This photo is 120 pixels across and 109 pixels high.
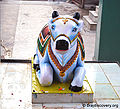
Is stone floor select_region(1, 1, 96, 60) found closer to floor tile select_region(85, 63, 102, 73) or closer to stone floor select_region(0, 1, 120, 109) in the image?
stone floor select_region(0, 1, 120, 109)

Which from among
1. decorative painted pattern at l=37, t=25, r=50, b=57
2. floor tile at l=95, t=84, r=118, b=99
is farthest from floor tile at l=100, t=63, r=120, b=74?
decorative painted pattern at l=37, t=25, r=50, b=57

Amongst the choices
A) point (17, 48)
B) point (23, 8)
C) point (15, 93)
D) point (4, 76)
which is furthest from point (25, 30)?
point (15, 93)

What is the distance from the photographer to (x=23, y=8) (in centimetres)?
1083

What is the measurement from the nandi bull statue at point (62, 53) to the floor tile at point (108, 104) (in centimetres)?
36

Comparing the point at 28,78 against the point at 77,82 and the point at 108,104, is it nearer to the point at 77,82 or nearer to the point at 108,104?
the point at 77,82

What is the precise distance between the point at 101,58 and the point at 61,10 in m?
5.62

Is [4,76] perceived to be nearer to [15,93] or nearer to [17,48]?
[15,93]

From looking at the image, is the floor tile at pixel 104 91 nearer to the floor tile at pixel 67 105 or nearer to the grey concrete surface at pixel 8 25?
the floor tile at pixel 67 105

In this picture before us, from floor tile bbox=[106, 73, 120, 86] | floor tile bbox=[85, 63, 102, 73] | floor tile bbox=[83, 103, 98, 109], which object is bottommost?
floor tile bbox=[83, 103, 98, 109]

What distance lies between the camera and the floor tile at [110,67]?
16.4 feet

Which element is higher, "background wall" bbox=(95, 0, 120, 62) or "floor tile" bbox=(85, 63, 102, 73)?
"background wall" bbox=(95, 0, 120, 62)

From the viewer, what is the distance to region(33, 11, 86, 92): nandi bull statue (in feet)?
11.6

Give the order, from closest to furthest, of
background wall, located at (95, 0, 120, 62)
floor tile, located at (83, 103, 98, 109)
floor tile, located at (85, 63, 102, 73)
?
floor tile, located at (83, 103, 98, 109) < floor tile, located at (85, 63, 102, 73) < background wall, located at (95, 0, 120, 62)

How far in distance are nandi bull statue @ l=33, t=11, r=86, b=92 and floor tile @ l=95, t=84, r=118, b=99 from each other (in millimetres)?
427
